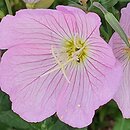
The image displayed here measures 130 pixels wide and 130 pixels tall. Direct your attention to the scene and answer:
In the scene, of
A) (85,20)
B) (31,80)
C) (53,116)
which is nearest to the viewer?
(85,20)

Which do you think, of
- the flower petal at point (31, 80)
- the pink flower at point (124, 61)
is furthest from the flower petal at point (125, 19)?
the flower petal at point (31, 80)

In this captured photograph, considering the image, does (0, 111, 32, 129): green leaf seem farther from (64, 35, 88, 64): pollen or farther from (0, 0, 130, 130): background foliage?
(64, 35, 88, 64): pollen

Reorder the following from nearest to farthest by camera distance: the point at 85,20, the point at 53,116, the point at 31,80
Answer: the point at 85,20 → the point at 31,80 → the point at 53,116

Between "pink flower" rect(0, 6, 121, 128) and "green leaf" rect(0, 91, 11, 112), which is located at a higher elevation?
"pink flower" rect(0, 6, 121, 128)

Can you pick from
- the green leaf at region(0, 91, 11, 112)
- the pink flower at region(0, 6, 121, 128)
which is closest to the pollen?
the pink flower at region(0, 6, 121, 128)

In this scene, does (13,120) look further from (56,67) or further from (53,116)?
(56,67)

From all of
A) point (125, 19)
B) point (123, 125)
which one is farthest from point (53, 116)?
point (125, 19)

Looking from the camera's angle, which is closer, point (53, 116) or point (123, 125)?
point (53, 116)

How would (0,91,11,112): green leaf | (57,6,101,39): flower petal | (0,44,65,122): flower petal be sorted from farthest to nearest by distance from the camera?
(0,91,11,112): green leaf
(0,44,65,122): flower petal
(57,6,101,39): flower petal

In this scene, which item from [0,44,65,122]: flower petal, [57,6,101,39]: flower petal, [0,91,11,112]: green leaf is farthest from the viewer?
[0,91,11,112]: green leaf
